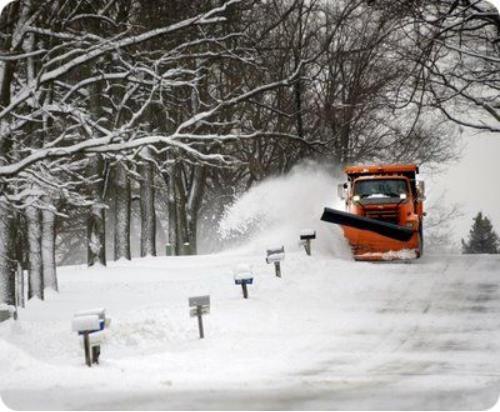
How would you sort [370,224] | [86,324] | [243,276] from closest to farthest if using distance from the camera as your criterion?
1. [86,324]
2. [243,276]
3. [370,224]

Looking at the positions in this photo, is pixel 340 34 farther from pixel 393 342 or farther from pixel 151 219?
pixel 393 342

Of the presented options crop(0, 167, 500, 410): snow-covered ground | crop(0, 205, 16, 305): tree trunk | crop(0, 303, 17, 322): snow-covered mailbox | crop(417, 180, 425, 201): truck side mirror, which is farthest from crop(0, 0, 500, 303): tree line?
crop(0, 167, 500, 410): snow-covered ground

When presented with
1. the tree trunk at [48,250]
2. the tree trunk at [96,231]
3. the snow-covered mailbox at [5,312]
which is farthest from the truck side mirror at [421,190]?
the snow-covered mailbox at [5,312]

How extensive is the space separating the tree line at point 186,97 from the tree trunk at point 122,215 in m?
0.07

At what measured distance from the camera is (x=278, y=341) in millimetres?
14320

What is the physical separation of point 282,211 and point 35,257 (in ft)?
38.4

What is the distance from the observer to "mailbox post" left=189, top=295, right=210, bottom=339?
15.0m

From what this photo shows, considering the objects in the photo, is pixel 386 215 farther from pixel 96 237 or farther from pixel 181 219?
pixel 181 219

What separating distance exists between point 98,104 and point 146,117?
508cm

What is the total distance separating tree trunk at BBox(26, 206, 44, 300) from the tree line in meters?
0.04

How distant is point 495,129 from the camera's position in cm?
1512

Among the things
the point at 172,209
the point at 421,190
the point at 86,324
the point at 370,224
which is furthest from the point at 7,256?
the point at 172,209

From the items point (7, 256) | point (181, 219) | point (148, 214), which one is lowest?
point (7, 256)

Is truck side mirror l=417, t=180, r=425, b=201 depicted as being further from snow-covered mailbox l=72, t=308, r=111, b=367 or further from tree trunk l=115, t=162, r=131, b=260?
snow-covered mailbox l=72, t=308, r=111, b=367
